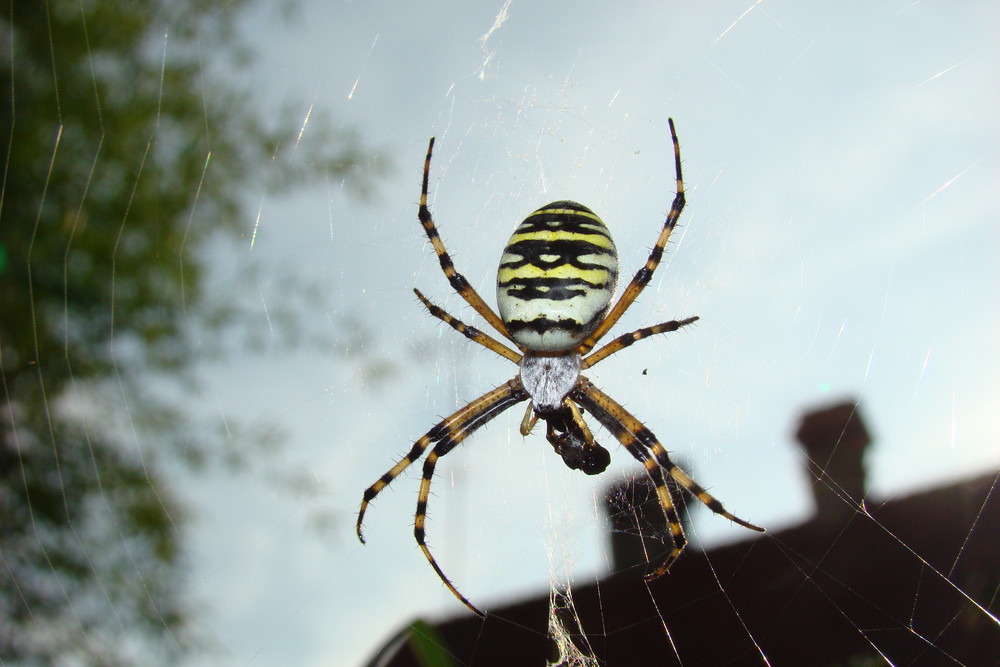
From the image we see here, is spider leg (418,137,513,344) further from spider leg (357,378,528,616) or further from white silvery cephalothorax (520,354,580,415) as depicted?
spider leg (357,378,528,616)

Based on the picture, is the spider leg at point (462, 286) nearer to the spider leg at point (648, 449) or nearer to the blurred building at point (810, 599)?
the spider leg at point (648, 449)

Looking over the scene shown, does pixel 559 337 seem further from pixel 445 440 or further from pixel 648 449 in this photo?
pixel 445 440

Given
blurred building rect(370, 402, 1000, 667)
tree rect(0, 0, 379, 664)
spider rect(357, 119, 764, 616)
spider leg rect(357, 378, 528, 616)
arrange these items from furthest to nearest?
tree rect(0, 0, 379, 664) → blurred building rect(370, 402, 1000, 667) → spider leg rect(357, 378, 528, 616) → spider rect(357, 119, 764, 616)

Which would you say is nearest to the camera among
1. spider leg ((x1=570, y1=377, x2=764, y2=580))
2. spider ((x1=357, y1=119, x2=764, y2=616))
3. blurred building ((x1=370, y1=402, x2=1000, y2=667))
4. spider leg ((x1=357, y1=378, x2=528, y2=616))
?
spider ((x1=357, y1=119, x2=764, y2=616))

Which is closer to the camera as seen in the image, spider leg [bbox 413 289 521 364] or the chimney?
spider leg [bbox 413 289 521 364]

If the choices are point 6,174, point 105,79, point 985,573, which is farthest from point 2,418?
point 985,573

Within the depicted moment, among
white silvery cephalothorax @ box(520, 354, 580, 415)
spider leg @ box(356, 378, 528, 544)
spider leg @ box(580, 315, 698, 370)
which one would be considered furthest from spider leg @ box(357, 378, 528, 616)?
spider leg @ box(580, 315, 698, 370)

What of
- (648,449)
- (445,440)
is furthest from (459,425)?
(648,449)

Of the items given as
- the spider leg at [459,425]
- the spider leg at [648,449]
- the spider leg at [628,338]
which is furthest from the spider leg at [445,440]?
the spider leg at [628,338]
